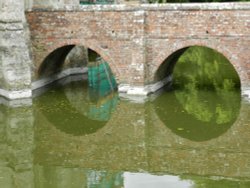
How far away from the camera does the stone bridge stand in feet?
50.4

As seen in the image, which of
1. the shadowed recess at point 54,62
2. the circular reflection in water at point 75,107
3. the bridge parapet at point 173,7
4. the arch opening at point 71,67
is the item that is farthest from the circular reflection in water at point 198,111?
the shadowed recess at point 54,62

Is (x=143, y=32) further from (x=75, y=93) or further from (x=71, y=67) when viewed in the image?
(x=71, y=67)

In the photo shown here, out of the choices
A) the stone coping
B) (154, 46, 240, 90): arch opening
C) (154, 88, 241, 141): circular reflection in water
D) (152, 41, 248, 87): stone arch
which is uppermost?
the stone coping

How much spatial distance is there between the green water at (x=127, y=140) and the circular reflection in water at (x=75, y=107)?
0.03 metres

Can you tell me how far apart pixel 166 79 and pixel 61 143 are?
7.21 meters

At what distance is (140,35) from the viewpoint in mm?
16094

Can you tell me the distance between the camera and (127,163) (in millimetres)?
10539

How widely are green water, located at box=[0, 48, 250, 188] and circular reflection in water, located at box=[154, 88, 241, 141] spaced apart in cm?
3

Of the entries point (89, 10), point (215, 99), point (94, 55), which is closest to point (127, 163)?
point (215, 99)

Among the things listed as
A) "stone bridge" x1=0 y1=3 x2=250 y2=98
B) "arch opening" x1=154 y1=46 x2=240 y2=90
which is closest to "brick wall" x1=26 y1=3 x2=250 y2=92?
"stone bridge" x1=0 y1=3 x2=250 y2=98

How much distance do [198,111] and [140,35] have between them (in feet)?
10.8

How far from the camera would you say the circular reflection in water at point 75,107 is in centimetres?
1357

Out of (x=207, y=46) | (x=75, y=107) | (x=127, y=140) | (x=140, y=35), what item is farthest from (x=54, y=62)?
(x=127, y=140)

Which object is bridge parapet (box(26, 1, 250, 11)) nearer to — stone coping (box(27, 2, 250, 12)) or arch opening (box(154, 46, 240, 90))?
stone coping (box(27, 2, 250, 12))
